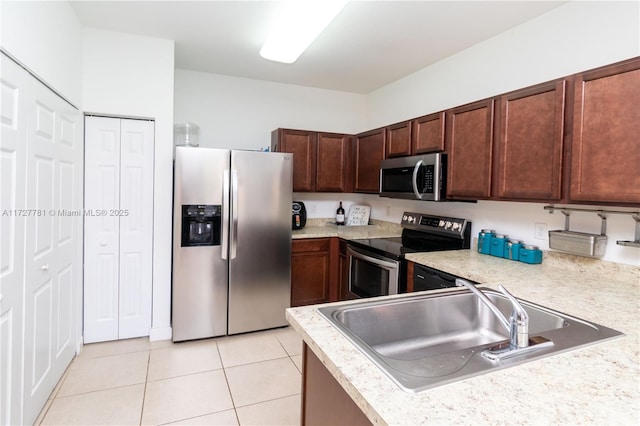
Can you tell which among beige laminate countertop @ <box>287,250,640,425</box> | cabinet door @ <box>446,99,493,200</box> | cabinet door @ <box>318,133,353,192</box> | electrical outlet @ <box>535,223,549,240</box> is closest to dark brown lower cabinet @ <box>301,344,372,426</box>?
beige laminate countertop @ <box>287,250,640,425</box>

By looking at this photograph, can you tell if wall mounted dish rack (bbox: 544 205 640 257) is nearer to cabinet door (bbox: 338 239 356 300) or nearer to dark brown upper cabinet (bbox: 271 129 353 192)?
cabinet door (bbox: 338 239 356 300)

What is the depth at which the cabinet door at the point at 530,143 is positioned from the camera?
184 centimetres

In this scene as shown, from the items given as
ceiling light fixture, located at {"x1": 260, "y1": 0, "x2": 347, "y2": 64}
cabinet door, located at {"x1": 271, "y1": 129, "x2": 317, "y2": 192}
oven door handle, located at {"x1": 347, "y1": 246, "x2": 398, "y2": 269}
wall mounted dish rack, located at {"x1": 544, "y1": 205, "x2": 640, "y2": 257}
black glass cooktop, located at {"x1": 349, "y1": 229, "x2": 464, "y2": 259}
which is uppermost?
ceiling light fixture, located at {"x1": 260, "y1": 0, "x2": 347, "y2": 64}

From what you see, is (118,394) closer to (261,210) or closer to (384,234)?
(261,210)

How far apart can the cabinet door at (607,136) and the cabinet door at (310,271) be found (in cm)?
220

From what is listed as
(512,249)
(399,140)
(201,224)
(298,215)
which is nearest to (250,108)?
(298,215)

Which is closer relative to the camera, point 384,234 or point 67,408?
point 67,408

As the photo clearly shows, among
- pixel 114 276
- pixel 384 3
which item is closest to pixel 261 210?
pixel 114 276

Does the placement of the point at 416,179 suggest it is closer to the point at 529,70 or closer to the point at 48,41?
the point at 529,70

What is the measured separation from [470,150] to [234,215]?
76.3 inches

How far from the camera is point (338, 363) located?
2.92 ft

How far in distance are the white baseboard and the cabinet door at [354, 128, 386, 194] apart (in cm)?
235

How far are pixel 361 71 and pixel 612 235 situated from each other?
258 centimetres

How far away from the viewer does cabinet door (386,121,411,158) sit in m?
2.96
